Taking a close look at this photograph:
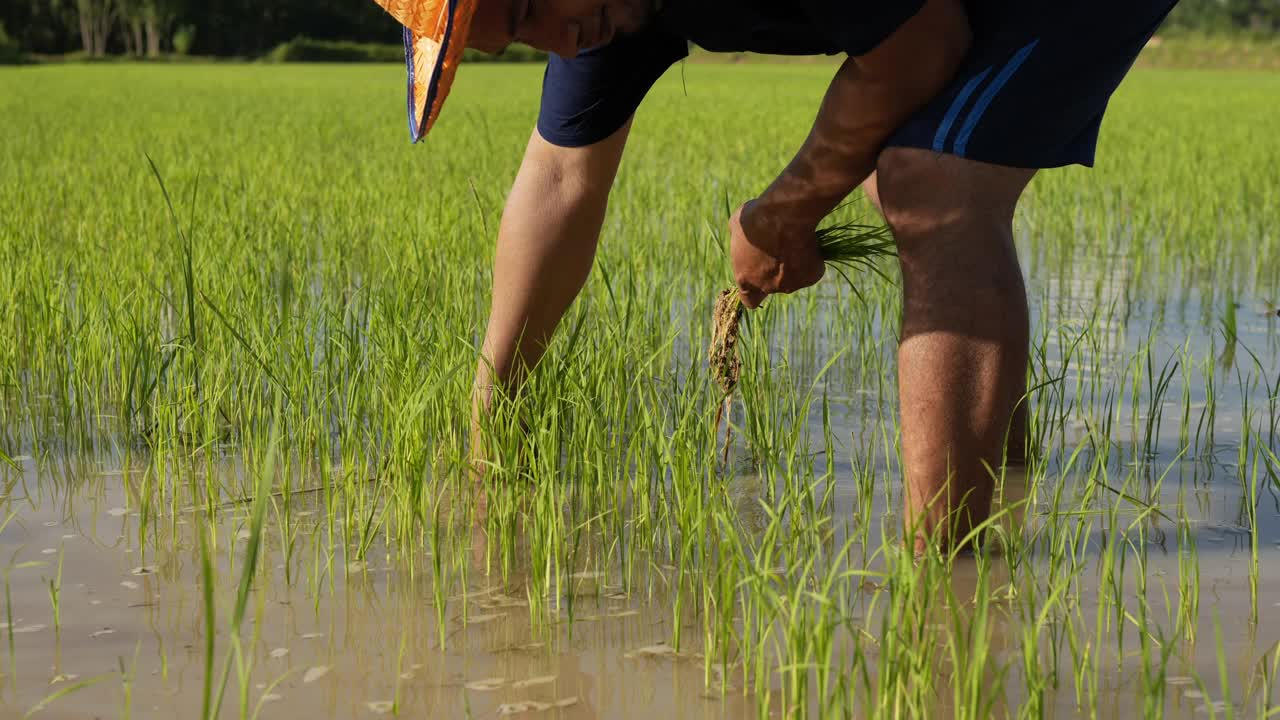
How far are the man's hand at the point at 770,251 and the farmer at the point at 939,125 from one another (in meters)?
0.03

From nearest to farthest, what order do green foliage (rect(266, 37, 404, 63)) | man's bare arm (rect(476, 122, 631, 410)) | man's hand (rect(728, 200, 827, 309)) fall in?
man's hand (rect(728, 200, 827, 309))
man's bare arm (rect(476, 122, 631, 410))
green foliage (rect(266, 37, 404, 63))

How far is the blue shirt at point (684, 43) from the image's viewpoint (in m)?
1.55

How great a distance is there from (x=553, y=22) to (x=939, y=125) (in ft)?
1.70

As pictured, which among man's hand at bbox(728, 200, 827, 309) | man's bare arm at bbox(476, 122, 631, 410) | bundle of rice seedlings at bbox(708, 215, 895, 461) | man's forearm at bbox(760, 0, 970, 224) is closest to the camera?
man's forearm at bbox(760, 0, 970, 224)

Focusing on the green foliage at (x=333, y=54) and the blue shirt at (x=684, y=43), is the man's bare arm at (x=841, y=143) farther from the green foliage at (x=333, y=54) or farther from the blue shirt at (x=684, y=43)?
the green foliage at (x=333, y=54)

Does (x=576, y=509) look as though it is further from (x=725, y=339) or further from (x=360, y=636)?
(x=360, y=636)

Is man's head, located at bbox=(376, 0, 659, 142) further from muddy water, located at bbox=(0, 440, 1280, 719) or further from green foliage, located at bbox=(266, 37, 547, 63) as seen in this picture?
green foliage, located at bbox=(266, 37, 547, 63)

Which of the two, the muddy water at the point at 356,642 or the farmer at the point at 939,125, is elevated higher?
the farmer at the point at 939,125

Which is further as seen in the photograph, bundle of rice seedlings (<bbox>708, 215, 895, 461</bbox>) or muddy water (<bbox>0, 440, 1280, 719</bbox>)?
bundle of rice seedlings (<bbox>708, 215, 895, 461</bbox>)

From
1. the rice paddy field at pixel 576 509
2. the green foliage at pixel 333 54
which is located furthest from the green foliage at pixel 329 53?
the rice paddy field at pixel 576 509

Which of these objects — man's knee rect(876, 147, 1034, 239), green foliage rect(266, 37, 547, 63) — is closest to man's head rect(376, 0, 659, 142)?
man's knee rect(876, 147, 1034, 239)

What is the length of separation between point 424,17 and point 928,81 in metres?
0.65

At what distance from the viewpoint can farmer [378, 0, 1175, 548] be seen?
163 cm

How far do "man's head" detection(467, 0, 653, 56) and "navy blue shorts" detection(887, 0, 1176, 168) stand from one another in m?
0.40
